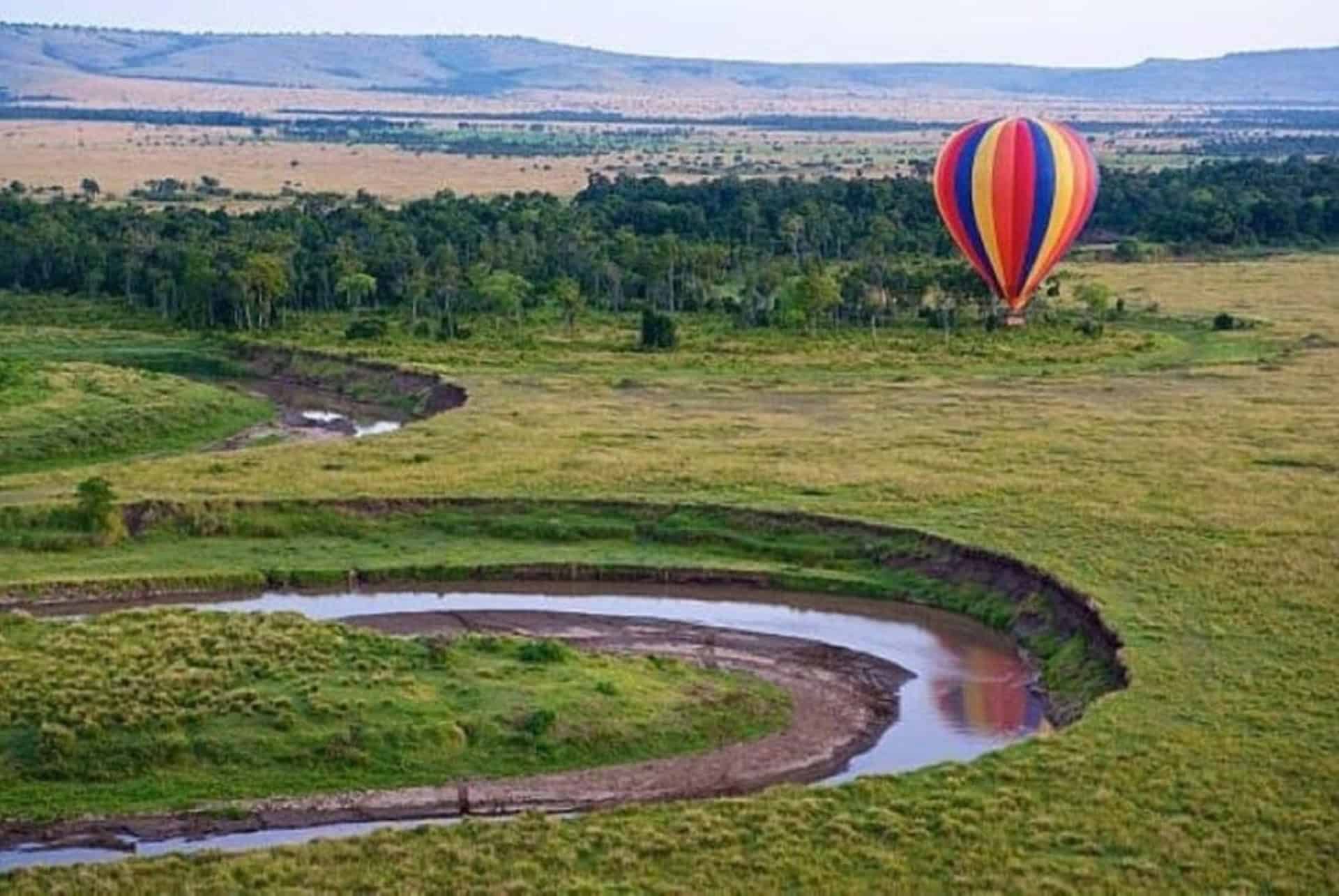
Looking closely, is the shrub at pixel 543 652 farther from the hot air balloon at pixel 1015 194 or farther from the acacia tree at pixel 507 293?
the acacia tree at pixel 507 293

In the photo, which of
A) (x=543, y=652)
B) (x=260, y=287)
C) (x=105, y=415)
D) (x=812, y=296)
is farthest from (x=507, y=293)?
(x=543, y=652)

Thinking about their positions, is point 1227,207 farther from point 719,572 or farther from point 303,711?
point 303,711

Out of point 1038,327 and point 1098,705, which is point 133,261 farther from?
→ point 1098,705

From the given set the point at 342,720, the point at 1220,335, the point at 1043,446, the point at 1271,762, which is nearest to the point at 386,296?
the point at 1220,335

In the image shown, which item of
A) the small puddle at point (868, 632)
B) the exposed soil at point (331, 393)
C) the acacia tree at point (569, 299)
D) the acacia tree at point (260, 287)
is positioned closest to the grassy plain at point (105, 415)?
the exposed soil at point (331, 393)

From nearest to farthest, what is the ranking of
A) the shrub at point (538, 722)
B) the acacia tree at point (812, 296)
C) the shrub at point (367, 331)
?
the shrub at point (538, 722) < the shrub at point (367, 331) < the acacia tree at point (812, 296)
